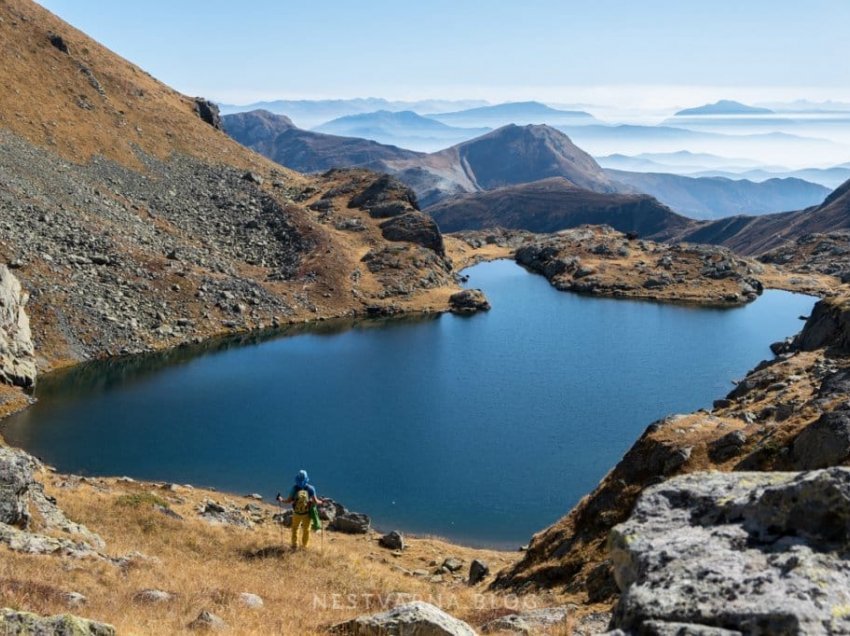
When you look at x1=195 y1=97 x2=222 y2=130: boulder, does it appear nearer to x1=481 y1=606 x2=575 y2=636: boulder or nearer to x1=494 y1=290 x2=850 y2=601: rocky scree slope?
x1=494 y1=290 x2=850 y2=601: rocky scree slope

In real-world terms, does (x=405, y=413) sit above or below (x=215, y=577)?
below

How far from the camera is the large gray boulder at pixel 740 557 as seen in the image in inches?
320

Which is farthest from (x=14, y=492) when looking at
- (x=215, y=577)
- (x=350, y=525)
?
→ (x=350, y=525)

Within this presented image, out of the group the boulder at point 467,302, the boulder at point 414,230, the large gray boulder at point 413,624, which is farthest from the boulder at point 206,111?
the large gray boulder at point 413,624

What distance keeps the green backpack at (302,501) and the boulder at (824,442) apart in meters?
17.6

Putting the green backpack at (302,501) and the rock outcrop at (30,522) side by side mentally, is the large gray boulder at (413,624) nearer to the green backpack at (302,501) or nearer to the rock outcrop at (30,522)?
the rock outcrop at (30,522)

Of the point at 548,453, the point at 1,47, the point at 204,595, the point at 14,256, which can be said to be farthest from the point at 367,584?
the point at 1,47

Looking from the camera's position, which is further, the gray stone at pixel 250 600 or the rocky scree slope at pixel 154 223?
the rocky scree slope at pixel 154 223

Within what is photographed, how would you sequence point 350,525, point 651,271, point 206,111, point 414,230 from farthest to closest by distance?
point 206,111 → point 651,271 → point 414,230 → point 350,525

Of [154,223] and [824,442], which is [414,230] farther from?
[824,442]

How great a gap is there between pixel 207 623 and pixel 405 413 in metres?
57.9

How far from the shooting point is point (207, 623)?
16.1 meters

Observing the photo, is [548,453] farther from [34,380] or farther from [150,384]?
[34,380]

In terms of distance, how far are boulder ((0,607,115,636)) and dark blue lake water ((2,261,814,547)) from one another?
37.9 m
